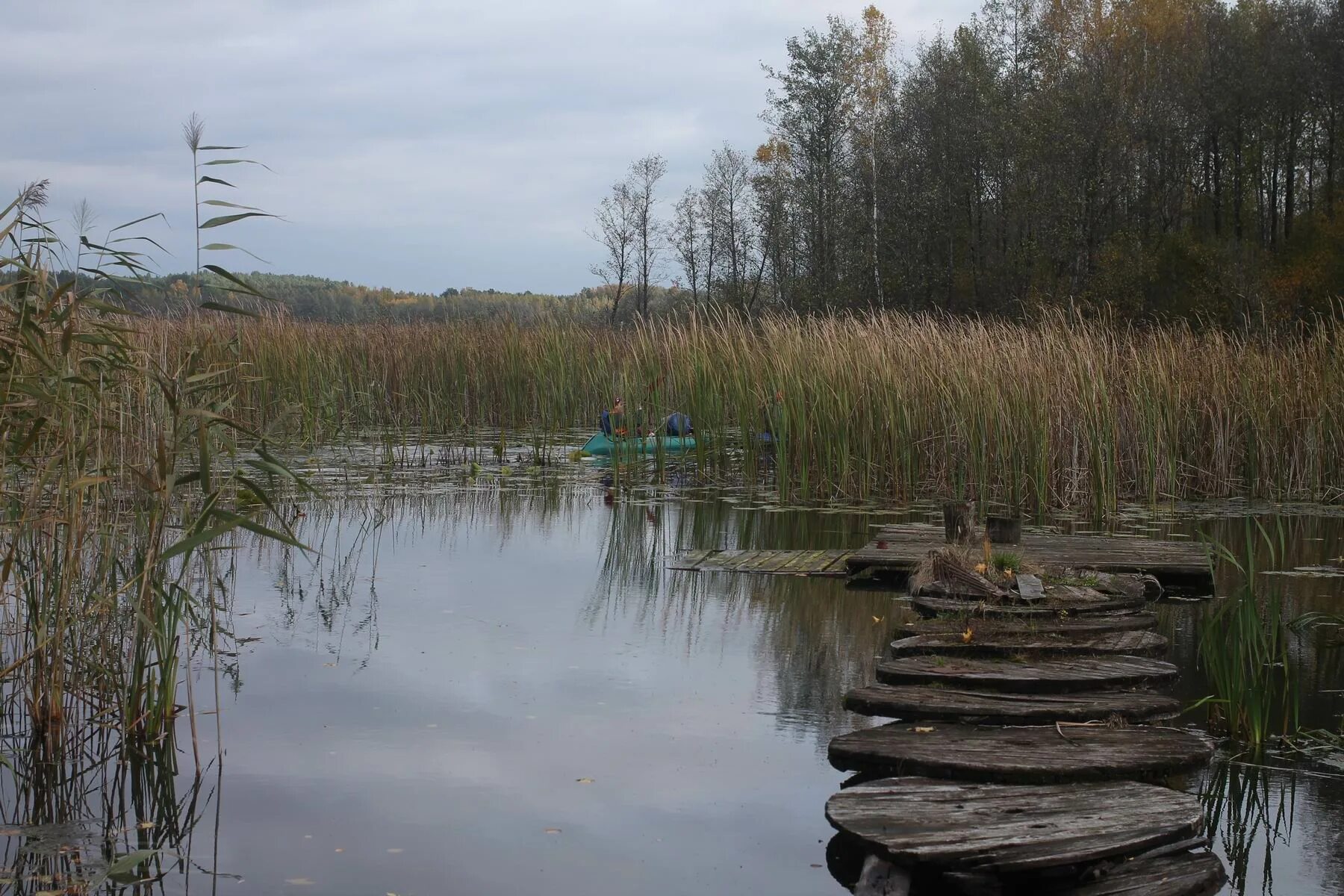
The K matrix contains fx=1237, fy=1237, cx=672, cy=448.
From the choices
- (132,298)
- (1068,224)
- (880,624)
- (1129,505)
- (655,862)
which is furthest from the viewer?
(1068,224)

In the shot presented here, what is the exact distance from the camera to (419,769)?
12.7ft

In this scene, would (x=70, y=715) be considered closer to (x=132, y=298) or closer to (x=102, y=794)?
(x=102, y=794)

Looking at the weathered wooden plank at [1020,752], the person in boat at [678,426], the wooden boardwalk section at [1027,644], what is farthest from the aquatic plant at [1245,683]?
the person in boat at [678,426]

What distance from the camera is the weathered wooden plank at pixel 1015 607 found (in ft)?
17.6

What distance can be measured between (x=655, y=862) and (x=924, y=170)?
32197 mm

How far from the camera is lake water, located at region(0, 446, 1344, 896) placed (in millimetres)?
3246

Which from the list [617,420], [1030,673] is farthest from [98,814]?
[617,420]

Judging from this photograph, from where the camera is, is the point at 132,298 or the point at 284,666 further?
the point at 284,666

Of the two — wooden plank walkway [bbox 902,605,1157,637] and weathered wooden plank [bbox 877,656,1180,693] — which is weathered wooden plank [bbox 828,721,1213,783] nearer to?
weathered wooden plank [bbox 877,656,1180,693]

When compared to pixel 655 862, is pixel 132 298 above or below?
above

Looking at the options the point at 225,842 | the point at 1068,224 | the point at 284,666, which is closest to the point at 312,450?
the point at 284,666

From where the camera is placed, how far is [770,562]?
713 centimetres

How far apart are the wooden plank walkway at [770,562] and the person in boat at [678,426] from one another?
354cm

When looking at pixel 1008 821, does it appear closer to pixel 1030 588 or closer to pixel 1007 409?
pixel 1030 588
